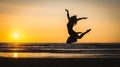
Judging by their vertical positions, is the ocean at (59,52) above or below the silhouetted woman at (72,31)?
below

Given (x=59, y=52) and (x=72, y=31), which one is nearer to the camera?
(x=72, y=31)

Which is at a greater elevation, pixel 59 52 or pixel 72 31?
pixel 72 31

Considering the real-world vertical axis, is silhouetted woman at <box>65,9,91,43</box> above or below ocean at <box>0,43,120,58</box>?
above

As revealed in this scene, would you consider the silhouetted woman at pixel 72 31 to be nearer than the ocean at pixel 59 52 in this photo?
Yes

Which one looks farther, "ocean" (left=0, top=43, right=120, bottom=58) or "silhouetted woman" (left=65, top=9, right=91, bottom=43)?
"ocean" (left=0, top=43, right=120, bottom=58)
